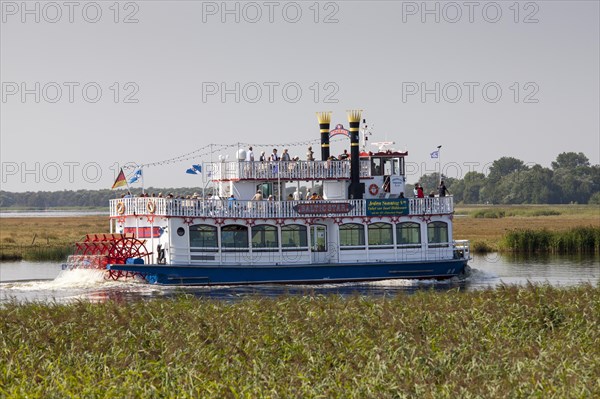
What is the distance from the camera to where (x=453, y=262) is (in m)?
40.6

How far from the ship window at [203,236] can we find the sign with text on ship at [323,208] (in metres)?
3.13

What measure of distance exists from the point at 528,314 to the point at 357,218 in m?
17.7

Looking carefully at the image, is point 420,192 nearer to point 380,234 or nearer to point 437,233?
point 437,233

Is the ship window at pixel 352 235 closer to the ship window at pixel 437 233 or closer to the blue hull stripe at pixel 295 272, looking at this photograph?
the blue hull stripe at pixel 295 272

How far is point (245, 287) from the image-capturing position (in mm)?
37969

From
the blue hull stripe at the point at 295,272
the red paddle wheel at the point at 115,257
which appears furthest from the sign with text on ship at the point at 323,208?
the red paddle wheel at the point at 115,257

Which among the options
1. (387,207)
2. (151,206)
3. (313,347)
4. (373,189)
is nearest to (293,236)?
(387,207)

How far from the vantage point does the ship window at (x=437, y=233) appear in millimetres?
40625

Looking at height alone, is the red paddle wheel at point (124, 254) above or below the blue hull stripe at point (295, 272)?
above

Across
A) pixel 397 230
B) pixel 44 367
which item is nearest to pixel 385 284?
pixel 397 230

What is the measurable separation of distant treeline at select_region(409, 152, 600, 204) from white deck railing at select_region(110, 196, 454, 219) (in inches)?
4013

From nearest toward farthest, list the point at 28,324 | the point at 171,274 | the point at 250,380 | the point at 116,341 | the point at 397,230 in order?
the point at 250,380 → the point at 116,341 → the point at 28,324 → the point at 171,274 → the point at 397,230

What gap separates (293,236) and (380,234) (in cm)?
325

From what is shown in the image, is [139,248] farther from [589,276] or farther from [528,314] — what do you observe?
[528,314]
